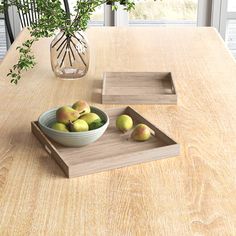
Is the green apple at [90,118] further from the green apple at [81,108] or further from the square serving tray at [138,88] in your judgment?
the square serving tray at [138,88]

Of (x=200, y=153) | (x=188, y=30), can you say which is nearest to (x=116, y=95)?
(x=200, y=153)

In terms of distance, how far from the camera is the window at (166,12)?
428 centimetres

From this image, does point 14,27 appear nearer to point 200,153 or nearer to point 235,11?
point 235,11

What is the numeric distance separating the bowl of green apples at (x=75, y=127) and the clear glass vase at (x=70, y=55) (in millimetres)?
547

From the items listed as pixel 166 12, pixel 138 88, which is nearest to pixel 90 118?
pixel 138 88

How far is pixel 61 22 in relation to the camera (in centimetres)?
198

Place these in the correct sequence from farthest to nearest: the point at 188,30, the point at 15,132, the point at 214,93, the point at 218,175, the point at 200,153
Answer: the point at 188,30
the point at 214,93
the point at 15,132
the point at 200,153
the point at 218,175

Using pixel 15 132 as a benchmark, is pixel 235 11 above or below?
below

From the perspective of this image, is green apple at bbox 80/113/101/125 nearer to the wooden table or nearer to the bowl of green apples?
the bowl of green apples

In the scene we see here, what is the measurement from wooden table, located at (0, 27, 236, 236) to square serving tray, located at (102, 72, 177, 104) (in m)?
0.04

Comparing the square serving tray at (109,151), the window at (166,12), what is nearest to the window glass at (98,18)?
the window at (166,12)

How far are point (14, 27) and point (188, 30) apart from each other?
196cm

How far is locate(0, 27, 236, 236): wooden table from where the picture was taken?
120 cm

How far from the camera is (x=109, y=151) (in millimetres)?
1534
